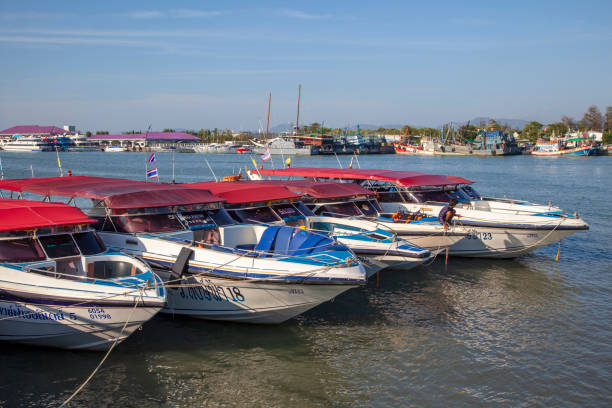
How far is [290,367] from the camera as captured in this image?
10.2 metres

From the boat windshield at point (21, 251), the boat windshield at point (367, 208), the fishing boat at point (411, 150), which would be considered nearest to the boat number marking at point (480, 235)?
the boat windshield at point (367, 208)

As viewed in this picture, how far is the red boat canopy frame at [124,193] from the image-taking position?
13.3m

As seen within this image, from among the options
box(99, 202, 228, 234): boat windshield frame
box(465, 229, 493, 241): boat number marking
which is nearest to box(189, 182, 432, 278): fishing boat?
box(99, 202, 228, 234): boat windshield frame

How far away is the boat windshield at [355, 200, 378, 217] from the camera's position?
1874cm

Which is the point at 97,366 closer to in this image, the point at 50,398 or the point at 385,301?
the point at 50,398

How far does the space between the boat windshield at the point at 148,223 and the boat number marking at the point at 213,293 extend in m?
2.22

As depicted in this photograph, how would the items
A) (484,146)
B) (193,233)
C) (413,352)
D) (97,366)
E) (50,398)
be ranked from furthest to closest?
1. (484,146)
2. (193,233)
3. (413,352)
4. (97,366)
5. (50,398)

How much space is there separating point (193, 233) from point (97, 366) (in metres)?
4.69

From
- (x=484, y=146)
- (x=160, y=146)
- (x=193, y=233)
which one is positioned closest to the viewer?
(x=193, y=233)

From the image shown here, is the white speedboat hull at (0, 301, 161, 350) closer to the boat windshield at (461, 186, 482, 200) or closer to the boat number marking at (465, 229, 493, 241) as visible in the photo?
the boat number marking at (465, 229, 493, 241)

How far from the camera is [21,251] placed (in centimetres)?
1037

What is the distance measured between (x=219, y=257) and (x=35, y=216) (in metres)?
4.01

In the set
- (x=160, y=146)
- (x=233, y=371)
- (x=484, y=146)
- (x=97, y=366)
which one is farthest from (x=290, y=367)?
(x=160, y=146)

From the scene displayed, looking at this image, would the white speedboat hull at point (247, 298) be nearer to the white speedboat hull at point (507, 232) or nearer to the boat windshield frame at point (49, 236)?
the boat windshield frame at point (49, 236)
